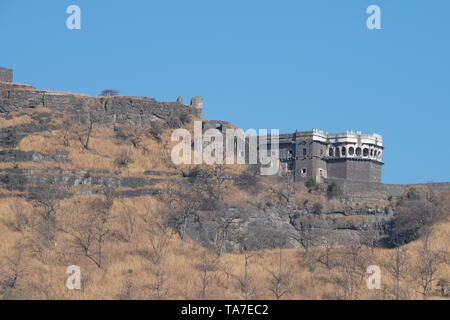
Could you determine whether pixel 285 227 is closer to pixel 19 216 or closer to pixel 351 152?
pixel 351 152

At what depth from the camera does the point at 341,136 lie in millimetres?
109125

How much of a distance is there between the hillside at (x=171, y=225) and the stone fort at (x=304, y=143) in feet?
2.82

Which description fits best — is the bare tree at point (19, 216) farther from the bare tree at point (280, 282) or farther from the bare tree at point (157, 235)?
the bare tree at point (280, 282)

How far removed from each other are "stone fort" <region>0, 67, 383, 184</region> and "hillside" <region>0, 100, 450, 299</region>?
860 millimetres

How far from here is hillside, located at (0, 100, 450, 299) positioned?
80.0 m

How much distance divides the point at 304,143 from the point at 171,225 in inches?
918

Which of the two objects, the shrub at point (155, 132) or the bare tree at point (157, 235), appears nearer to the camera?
the bare tree at point (157, 235)

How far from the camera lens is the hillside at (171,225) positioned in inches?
3150

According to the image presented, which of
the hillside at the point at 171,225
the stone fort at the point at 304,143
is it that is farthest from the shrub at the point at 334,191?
the stone fort at the point at 304,143

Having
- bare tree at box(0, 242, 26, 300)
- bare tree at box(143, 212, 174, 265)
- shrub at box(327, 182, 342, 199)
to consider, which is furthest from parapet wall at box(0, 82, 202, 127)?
bare tree at box(0, 242, 26, 300)

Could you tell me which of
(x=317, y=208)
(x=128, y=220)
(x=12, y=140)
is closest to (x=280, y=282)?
(x=128, y=220)
